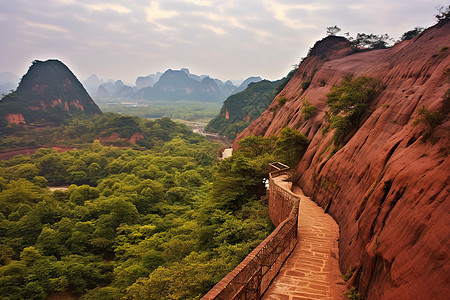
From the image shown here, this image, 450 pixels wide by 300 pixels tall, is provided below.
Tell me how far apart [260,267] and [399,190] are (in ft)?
12.9

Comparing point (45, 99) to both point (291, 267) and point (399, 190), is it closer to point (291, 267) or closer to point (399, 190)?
point (291, 267)

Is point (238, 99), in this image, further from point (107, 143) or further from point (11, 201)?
point (11, 201)

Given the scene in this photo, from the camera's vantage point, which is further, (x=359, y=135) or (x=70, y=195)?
(x=70, y=195)

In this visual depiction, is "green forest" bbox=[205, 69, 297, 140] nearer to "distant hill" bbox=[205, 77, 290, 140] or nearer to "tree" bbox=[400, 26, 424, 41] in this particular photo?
"distant hill" bbox=[205, 77, 290, 140]

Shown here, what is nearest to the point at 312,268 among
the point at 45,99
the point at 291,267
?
the point at 291,267

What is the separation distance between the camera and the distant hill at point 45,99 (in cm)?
7506

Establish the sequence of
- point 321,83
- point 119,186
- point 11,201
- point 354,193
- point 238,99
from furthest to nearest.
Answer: point 238,99, point 119,186, point 321,83, point 11,201, point 354,193

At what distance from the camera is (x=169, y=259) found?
1642 cm

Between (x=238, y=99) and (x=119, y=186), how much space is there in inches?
3145

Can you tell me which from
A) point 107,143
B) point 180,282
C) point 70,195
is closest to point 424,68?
point 180,282

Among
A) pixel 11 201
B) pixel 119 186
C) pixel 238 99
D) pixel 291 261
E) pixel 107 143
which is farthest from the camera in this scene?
pixel 238 99

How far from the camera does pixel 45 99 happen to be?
88000mm

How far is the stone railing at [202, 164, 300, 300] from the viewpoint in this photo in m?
5.75

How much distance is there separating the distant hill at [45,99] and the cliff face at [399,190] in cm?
8377
